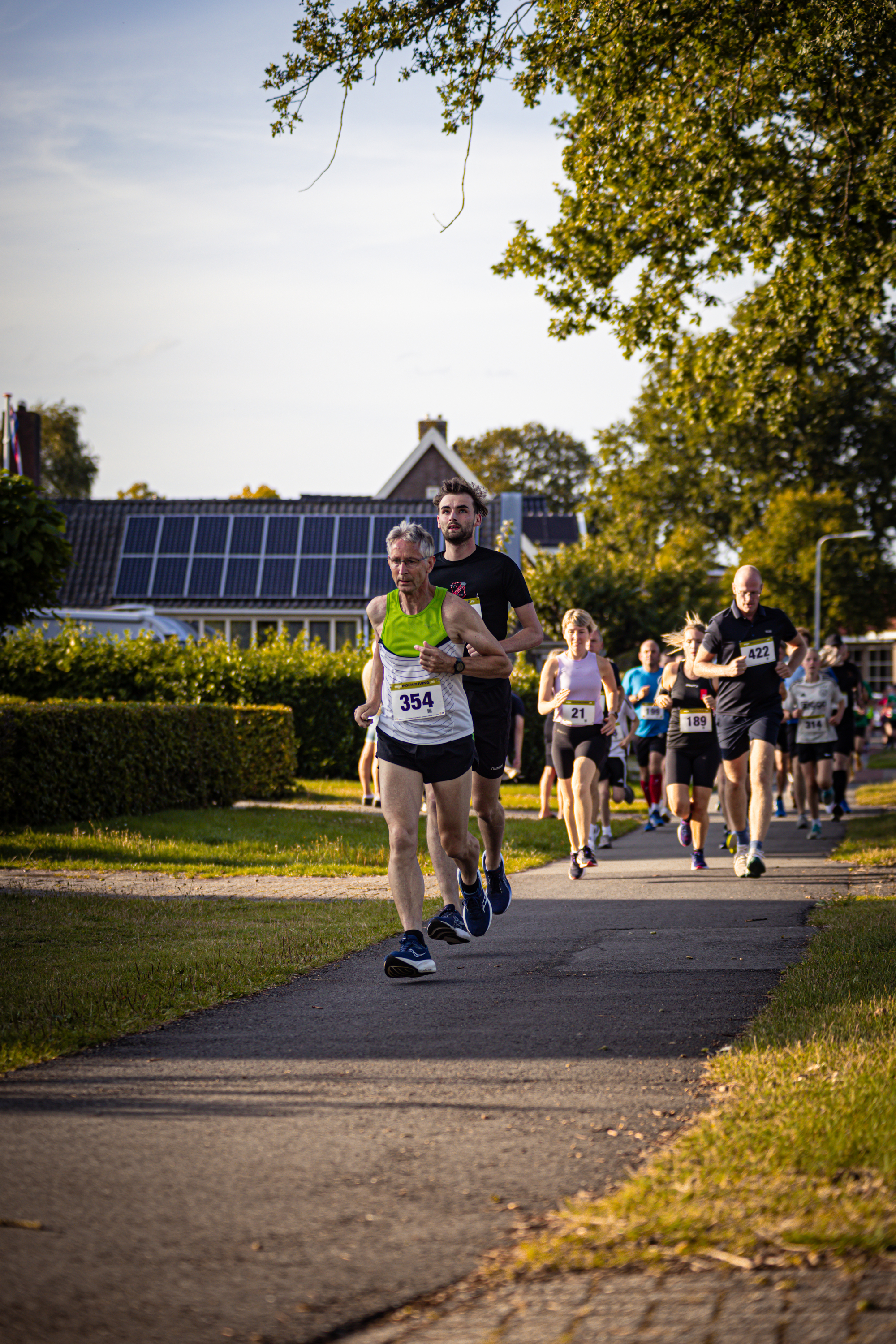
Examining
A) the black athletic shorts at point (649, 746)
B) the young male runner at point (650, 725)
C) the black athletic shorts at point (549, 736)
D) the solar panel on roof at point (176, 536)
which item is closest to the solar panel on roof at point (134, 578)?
the solar panel on roof at point (176, 536)

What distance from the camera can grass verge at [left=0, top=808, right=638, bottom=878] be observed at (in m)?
11.6

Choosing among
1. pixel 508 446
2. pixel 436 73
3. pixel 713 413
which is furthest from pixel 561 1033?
pixel 508 446

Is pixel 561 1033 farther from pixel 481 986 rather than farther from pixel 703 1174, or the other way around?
pixel 703 1174

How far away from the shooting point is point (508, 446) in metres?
77.7

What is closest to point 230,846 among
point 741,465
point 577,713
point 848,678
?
point 577,713

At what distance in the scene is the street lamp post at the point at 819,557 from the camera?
50875mm

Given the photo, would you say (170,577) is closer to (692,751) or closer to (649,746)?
(649,746)

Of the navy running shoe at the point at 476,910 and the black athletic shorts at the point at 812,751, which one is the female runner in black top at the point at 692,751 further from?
the navy running shoe at the point at 476,910

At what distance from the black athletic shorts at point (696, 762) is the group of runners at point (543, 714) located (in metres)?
0.01

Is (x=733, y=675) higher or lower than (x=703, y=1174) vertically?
higher

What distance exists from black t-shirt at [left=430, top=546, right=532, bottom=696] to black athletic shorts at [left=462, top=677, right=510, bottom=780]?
0.06 m

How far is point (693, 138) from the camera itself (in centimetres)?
1424

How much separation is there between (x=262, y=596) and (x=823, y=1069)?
39.7 meters

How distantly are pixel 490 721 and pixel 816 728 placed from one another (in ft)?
28.3
